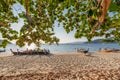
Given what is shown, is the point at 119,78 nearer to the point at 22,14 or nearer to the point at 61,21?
the point at 61,21

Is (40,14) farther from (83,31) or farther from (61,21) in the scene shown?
(83,31)

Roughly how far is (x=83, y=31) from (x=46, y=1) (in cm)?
407

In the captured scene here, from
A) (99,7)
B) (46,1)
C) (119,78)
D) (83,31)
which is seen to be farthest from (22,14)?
(119,78)

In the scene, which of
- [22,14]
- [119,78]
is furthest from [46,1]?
[119,78]

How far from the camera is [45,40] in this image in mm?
13812

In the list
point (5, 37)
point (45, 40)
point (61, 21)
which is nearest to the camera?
point (61, 21)

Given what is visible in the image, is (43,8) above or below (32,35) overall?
above

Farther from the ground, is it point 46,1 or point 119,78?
point 46,1

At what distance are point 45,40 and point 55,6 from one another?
221 inches

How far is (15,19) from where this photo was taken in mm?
Result: 9617

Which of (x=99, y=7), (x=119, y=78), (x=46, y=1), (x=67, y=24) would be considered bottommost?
(x=119, y=78)

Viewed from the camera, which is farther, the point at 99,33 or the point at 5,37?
the point at 99,33

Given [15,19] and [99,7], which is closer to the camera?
[99,7]

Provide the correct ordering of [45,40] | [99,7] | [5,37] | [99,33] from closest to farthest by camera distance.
Answer: [99,7], [5,37], [99,33], [45,40]
